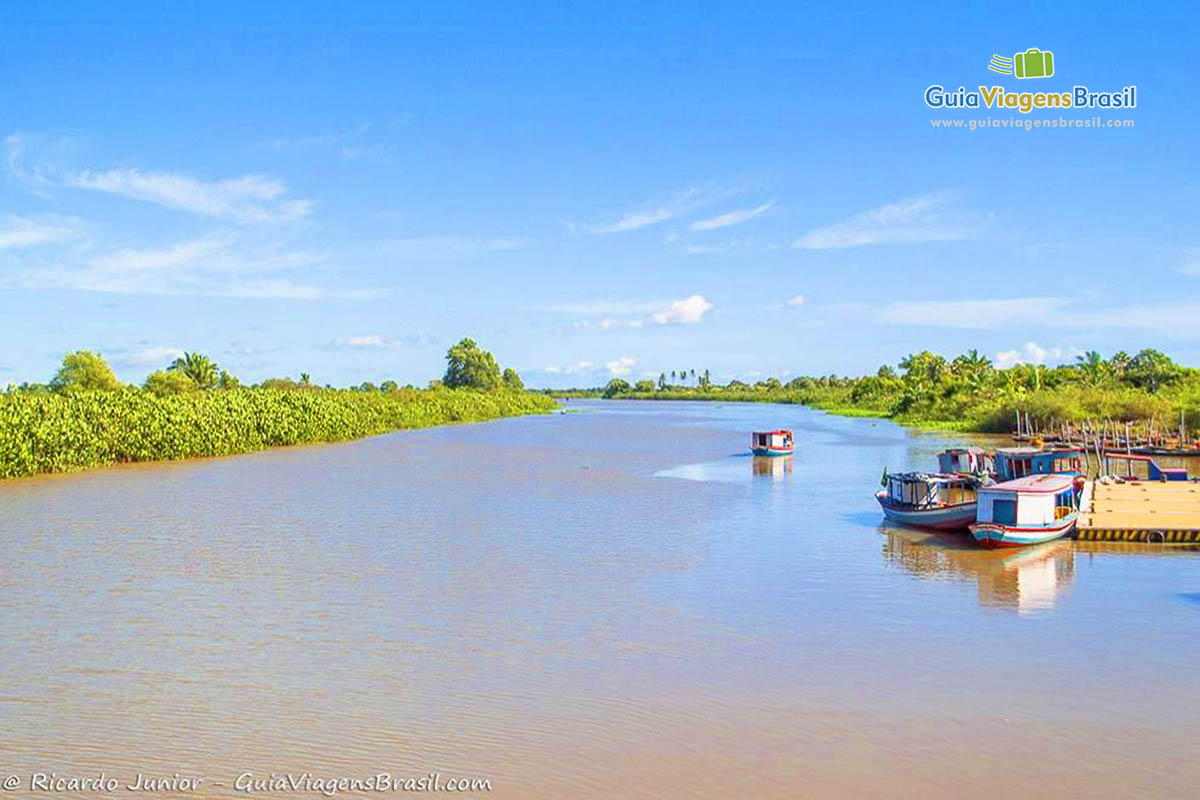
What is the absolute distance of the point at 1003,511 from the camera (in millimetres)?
21297

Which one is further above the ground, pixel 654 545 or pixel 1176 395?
pixel 1176 395

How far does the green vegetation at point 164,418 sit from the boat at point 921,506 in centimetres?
2917

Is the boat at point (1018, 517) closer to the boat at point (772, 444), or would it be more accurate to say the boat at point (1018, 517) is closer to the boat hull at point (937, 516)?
the boat hull at point (937, 516)

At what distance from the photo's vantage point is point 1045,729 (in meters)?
10.5

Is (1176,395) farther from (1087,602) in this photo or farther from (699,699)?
(699,699)

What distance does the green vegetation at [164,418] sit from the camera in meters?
35.2

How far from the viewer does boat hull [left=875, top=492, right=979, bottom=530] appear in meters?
22.7

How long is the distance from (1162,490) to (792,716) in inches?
860

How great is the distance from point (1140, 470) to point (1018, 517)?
2423 centimetres

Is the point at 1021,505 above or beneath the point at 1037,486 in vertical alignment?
beneath

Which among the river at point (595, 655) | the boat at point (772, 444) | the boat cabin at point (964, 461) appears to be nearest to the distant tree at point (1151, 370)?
the boat at point (772, 444)

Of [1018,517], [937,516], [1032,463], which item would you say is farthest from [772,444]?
[1018,517]

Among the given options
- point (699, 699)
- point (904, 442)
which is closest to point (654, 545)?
point (699, 699)

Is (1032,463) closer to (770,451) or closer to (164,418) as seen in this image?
(770,451)
